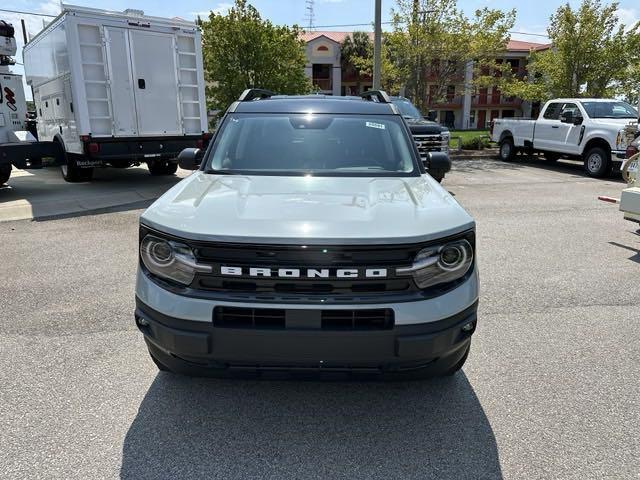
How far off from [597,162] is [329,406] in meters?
12.9

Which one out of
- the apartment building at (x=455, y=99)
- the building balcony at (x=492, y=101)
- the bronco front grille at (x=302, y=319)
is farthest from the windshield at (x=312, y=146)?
the building balcony at (x=492, y=101)

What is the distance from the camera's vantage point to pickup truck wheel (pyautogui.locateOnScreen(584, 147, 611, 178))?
1302cm

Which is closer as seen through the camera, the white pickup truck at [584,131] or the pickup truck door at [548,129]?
the white pickup truck at [584,131]

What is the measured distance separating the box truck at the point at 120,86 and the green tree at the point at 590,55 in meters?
13.9

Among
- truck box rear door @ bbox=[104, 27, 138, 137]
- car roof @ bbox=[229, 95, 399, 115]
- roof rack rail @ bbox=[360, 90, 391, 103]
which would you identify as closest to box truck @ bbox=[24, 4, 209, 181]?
truck box rear door @ bbox=[104, 27, 138, 137]

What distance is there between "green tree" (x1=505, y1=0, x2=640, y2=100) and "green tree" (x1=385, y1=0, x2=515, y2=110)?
6.30ft

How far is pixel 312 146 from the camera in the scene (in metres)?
3.95

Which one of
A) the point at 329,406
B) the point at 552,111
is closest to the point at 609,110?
the point at 552,111

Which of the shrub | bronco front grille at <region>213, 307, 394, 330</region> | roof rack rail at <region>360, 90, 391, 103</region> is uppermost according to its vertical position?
roof rack rail at <region>360, 90, 391, 103</region>

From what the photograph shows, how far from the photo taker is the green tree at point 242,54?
18203 mm

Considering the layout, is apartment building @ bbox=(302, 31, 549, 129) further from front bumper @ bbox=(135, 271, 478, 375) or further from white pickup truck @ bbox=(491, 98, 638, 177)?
front bumper @ bbox=(135, 271, 478, 375)

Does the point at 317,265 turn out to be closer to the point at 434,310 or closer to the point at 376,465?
the point at 434,310

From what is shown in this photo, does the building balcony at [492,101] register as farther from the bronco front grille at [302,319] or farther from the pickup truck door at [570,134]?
the bronco front grille at [302,319]

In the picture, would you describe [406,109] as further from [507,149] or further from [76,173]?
[76,173]
